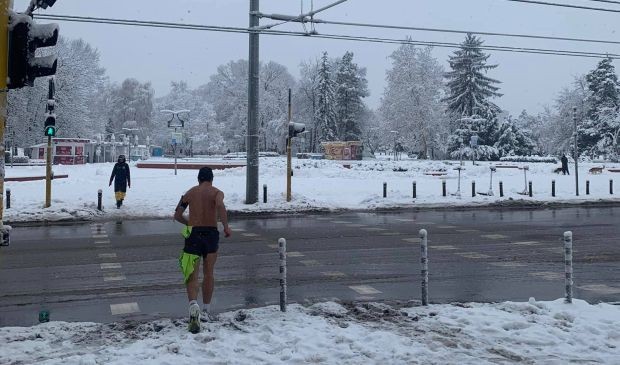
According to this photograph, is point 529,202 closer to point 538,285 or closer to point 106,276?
point 538,285

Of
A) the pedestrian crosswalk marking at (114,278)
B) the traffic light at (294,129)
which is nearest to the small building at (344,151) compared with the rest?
the traffic light at (294,129)

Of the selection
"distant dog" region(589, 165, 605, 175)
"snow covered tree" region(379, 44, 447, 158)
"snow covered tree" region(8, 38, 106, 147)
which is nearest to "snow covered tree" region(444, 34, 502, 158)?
"snow covered tree" region(379, 44, 447, 158)

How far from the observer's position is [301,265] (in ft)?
36.7

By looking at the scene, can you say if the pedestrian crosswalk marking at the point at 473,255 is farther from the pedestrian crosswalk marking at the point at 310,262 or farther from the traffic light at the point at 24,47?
the traffic light at the point at 24,47

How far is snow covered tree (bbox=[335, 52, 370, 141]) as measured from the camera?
285 feet

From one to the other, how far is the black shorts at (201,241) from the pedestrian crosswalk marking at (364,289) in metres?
2.67

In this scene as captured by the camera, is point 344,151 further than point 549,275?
Yes

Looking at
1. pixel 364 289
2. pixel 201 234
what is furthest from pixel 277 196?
pixel 201 234

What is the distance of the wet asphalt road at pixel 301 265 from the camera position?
8.55 metres

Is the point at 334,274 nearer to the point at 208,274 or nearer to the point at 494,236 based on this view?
the point at 208,274

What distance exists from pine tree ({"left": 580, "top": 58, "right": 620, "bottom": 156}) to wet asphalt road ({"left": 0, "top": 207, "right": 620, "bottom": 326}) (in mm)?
55796

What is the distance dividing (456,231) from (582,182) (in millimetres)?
21279

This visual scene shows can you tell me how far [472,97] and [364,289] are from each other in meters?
70.2

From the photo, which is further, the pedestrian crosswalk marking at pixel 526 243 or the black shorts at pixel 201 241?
the pedestrian crosswalk marking at pixel 526 243
